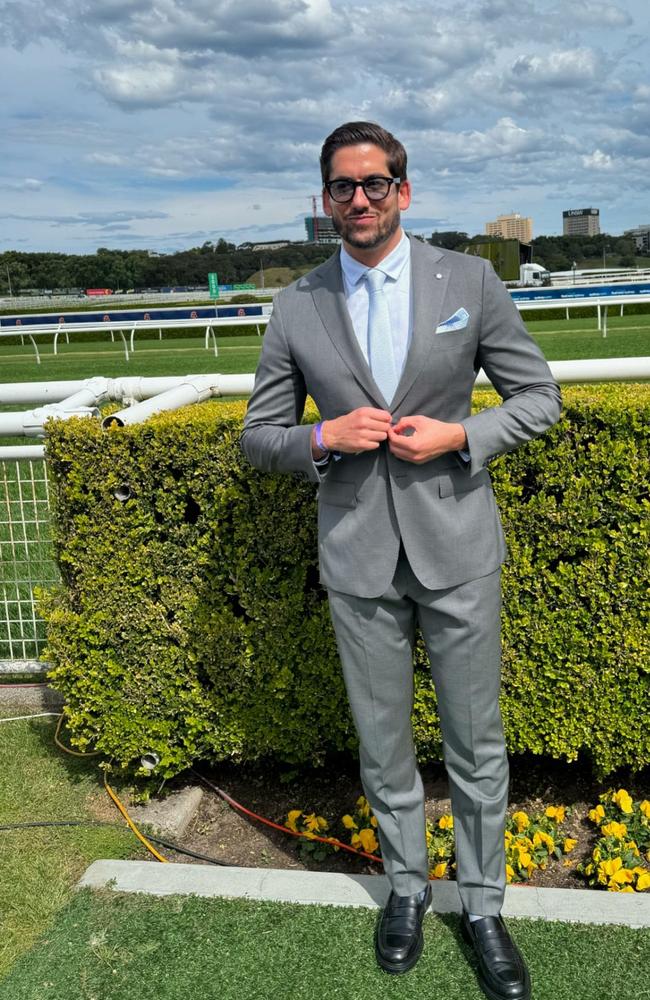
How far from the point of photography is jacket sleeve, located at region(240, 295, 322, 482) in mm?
2422

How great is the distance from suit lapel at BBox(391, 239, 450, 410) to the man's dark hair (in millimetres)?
247

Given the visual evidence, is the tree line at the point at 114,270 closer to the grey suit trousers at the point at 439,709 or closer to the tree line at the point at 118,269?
the tree line at the point at 118,269

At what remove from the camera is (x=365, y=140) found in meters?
2.22

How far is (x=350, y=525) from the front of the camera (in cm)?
242

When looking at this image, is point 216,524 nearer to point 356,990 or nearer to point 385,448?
point 385,448

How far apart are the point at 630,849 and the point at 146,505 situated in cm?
230

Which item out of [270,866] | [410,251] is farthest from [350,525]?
A: [270,866]

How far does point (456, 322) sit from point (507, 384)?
0.26 meters

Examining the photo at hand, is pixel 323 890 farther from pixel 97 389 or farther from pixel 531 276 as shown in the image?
pixel 531 276

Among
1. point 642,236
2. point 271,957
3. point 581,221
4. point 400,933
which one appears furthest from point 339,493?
point 581,221

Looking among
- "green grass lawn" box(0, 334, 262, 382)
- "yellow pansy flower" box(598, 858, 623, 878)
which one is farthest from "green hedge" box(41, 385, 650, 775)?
"green grass lawn" box(0, 334, 262, 382)

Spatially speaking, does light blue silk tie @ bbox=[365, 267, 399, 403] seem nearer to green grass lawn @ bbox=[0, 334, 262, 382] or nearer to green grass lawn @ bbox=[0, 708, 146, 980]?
green grass lawn @ bbox=[0, 708, 146, 980]

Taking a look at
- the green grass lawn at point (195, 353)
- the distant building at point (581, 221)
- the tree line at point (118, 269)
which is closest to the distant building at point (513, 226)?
the distant building at point (581, 221)

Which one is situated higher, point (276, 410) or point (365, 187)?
point (365, 187)
